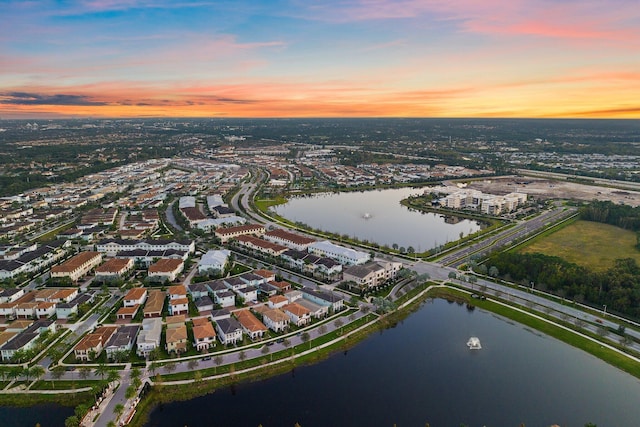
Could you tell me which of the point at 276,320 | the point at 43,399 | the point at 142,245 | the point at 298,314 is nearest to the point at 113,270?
the point at 142,245

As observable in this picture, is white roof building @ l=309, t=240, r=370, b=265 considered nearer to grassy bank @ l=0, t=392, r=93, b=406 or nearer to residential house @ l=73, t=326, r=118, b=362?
Result: residential house @ l=73, t=326, r=118, b=362

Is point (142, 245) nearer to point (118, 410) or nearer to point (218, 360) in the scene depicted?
point (218, 360)

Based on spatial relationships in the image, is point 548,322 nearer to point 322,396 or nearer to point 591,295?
point 591,295

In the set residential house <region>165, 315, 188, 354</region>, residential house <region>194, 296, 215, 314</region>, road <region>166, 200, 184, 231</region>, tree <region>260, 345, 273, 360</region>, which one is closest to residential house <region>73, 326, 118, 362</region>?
residential house <region>165, 315, 188, 354</region>

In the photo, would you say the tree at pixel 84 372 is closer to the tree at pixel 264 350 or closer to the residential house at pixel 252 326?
the residential house at pixel 252 326

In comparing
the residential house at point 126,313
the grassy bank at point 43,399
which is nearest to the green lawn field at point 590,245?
the residential house at point 126,313

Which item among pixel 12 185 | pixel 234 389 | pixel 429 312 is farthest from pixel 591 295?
pixel 12 185
